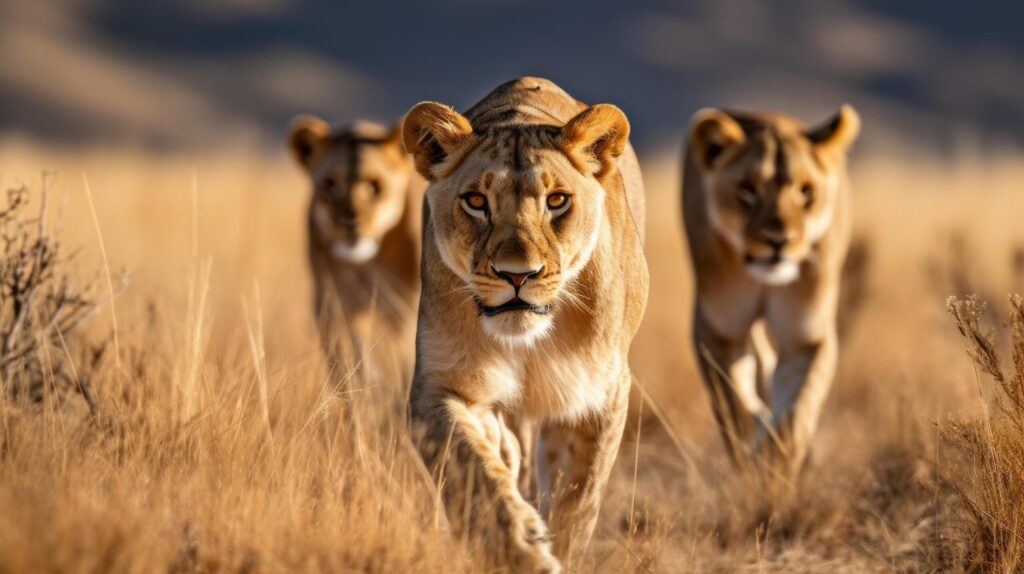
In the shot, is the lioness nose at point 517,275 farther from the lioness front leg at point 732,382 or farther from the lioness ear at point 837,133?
the lioness ear at point 837,133

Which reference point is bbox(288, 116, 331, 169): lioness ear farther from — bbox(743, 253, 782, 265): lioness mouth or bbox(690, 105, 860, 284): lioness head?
bbox(743, 253, 782, 265): lioness mouth

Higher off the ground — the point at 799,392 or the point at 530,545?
the point at 799,392

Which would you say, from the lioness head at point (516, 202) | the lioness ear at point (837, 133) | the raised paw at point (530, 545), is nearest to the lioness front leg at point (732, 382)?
the lioness ear at point (837, 133)

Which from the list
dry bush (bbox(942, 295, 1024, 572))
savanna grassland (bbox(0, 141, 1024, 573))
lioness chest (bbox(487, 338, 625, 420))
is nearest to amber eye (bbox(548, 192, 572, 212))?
lioness chest (bbox(487, 338, 625, 420))

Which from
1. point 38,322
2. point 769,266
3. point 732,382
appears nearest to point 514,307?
point 38,322

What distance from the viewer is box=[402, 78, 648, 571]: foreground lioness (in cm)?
371

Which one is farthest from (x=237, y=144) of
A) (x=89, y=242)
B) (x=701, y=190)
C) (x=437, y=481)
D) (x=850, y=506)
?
(x=437, y=481)

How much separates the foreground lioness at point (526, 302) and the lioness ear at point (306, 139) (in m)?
3.40

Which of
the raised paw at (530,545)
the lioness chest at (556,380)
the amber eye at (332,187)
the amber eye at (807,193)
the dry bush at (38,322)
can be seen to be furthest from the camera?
the amber eye at (332,187)

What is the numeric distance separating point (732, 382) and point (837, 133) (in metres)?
1.32

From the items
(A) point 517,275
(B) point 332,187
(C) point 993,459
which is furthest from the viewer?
(B) point 332,187

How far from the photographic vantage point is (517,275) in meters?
3.66

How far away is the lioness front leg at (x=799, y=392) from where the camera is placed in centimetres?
590

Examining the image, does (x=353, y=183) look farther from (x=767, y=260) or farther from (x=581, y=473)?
(x=581, y=473)
